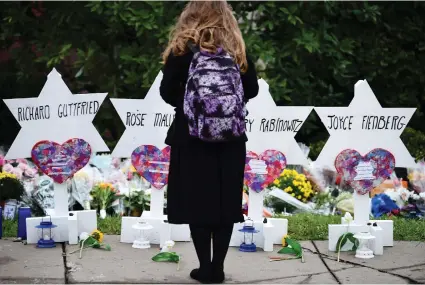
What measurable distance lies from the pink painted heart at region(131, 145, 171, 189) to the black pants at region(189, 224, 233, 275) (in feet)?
3.59

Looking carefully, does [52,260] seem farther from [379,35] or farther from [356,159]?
[379,35]

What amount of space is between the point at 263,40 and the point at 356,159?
269 cm

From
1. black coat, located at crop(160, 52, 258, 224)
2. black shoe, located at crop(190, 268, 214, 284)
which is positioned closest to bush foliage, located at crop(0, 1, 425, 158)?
black coat, located at crop(160, 52, 258, 224)

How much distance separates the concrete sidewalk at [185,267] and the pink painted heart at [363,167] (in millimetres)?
476

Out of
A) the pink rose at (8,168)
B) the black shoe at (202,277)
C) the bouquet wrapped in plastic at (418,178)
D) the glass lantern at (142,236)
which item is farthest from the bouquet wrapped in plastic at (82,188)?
the bouquet wrapped in plastic at (418,178)

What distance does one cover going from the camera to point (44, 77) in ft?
27.7

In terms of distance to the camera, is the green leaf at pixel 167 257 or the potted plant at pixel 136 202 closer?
the green leaf at pixel 167 257

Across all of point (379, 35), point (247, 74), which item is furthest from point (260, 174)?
point (379, 35)

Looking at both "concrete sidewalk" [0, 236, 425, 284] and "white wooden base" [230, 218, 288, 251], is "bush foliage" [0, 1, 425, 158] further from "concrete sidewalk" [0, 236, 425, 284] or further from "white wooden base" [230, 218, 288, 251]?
"concrete sidewalk" [0, 236, 425, 284]

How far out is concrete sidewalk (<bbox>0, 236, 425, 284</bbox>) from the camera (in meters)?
4.93

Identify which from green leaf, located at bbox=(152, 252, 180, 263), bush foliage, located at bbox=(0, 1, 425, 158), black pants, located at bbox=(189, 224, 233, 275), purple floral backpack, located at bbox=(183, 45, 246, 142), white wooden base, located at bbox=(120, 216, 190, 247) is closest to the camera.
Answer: purple floral backpack, located at bbox=(183, 45, 246, 142)

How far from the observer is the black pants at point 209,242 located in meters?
4.76

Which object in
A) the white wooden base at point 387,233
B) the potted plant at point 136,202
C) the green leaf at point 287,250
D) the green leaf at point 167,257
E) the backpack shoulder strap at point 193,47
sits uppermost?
the backpack shoulder strap at point 193,47

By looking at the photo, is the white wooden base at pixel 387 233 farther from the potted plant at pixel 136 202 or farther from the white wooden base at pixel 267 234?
the potted plant at pixel 136 202
